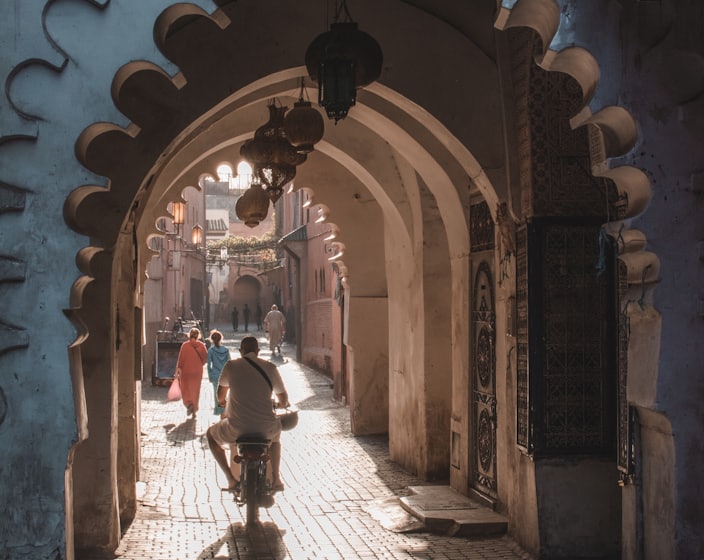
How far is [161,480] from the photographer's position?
10633 millimetres

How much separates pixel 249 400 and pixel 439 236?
3345 millimetres

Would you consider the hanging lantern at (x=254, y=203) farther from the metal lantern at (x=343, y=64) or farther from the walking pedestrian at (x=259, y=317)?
the walking pedestrian at (x=259, y=317)

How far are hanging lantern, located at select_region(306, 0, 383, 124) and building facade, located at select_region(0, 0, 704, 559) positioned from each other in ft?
2.78

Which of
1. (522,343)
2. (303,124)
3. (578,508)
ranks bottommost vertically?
(578,508)

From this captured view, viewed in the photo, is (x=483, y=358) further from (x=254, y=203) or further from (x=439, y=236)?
(x=254, y=203)

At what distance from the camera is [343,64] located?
618cm

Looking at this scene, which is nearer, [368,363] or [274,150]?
[274,150]

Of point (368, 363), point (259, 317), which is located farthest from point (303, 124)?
point (259, 317)

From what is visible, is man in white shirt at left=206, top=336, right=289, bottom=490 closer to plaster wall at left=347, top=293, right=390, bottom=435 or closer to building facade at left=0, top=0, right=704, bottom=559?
building facade at left=0, top=0, right=704, bottom=559

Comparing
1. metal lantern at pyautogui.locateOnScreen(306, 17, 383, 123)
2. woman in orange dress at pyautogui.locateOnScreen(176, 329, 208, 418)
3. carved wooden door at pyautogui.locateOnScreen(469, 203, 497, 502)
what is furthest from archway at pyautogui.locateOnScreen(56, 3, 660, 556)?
woman in orange dress at pyautogui.locateOnScreen(176, 329, 208, 418)

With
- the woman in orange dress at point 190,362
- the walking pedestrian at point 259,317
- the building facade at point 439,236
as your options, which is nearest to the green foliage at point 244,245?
the walking pedestrian at point 259,317

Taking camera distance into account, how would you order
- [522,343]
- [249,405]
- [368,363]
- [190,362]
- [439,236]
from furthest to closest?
[190,362] < [368,363] < [439,236] < [249,405] < [522,343]

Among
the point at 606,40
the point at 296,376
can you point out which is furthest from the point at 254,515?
the point at 296,376

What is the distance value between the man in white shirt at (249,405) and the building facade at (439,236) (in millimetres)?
748
